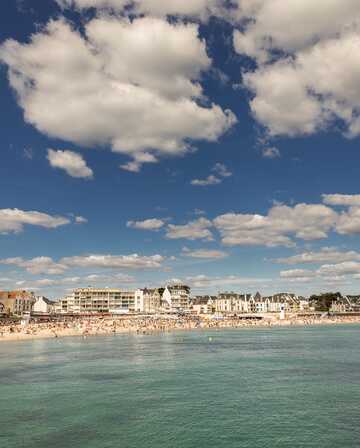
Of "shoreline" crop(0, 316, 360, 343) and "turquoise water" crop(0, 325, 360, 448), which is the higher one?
"shoreline" crop(0, 316, 360, 343)

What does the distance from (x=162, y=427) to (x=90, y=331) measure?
10146 centimetres

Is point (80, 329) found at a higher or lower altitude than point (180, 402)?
higher

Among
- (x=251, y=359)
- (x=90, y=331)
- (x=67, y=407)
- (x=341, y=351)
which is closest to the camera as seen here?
(x=67, y=407)

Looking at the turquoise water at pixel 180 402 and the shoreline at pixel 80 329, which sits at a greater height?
the shoreline at pixel 80 329

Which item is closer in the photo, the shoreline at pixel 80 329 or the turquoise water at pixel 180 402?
the turquoise water at pixel 180 402

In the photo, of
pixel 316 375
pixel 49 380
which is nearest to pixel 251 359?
pixel 316 375

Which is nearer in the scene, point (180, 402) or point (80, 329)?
point (180, 402)

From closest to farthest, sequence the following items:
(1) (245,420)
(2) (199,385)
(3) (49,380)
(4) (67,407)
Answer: (1) (245,420) → (4) (67,407) → (2) (199,385) → (3) (49,380)

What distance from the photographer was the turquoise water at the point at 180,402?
27234 mm

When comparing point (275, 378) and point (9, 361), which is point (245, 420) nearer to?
point (275, 378)

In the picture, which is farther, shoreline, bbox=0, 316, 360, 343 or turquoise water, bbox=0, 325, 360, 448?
shoreline, bbox=0, 316, 360, 343

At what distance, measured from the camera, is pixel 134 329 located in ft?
472

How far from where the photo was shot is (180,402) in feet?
120

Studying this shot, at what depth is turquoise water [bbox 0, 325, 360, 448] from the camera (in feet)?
89.4
